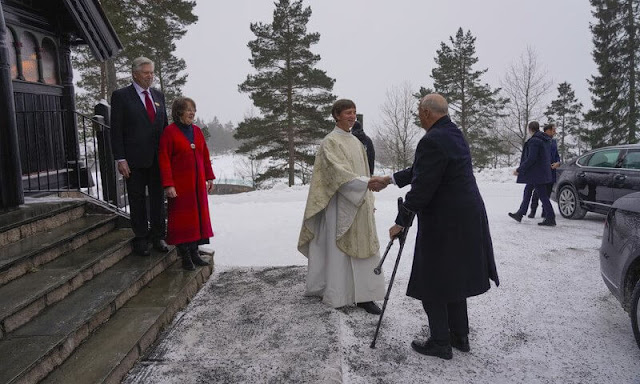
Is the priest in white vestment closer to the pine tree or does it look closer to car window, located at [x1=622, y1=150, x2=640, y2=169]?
car window, located at [x1=622, y1=150, x2=640, y2=169]

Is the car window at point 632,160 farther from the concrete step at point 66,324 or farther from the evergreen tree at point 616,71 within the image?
the evergreen tree at point 616,71

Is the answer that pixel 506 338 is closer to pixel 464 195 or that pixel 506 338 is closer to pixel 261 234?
pixel 464 195

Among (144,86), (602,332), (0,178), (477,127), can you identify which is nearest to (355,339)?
(602,332)

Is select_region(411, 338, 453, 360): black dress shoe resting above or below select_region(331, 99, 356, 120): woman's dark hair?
below

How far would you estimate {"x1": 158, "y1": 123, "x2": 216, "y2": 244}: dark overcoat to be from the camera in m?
4.16

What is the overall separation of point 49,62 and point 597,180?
976cm

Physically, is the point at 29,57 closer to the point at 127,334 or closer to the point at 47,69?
the point at 47,69

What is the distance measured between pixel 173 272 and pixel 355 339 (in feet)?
7.21

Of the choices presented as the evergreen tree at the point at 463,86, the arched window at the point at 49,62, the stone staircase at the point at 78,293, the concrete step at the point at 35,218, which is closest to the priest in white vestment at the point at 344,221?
the stone staircase at the point at 78,293

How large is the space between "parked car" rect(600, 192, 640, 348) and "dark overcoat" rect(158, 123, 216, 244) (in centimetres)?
386

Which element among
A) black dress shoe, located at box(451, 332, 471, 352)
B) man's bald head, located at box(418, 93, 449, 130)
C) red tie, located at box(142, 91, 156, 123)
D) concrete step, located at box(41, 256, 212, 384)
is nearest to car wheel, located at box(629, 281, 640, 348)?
black dress shoe, located at box(451, 332, 471, 352)

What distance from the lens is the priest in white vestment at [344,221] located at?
3.88 m

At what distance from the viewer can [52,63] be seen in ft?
21.3

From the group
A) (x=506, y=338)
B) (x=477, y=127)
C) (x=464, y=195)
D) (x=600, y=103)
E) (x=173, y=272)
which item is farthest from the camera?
(x=477, y=127)
